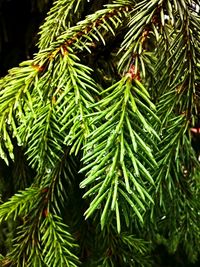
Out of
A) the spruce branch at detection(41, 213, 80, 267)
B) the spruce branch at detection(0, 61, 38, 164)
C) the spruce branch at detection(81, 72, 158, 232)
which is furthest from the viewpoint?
the spruce branch at detection(41, 213, 80, 267)

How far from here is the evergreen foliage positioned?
431mm

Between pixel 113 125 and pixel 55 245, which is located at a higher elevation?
pixel 113 125

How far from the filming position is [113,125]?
44 cm

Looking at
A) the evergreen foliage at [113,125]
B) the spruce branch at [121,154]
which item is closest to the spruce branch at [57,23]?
the evergreen foliage at [113,125]

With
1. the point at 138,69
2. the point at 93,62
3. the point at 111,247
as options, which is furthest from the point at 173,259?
the point at 138,69

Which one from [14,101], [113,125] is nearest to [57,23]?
[14,101]

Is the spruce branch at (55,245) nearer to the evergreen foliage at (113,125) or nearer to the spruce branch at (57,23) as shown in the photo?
the evergreen foliage at (113,125)

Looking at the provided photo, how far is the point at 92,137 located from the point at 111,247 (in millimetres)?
468

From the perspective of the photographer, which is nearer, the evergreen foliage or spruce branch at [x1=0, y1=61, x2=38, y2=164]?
the evergreen foliage

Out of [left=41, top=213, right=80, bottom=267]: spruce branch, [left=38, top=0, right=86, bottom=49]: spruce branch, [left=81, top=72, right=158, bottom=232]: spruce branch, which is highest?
[left=38, top=0, right=86, bottom=49]: spruce branch

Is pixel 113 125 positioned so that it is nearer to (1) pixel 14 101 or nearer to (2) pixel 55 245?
(1) pixel 14 101

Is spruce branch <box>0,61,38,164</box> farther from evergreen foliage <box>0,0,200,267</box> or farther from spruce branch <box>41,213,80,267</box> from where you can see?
spruce branch <box>41,213,80,267</box>

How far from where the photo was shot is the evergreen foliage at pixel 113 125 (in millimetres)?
431

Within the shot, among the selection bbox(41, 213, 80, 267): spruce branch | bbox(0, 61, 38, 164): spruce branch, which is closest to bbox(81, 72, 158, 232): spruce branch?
bbox(0, 61, 38, 164): spruce branch
